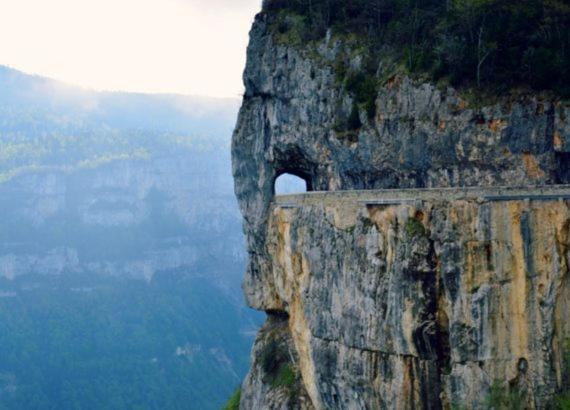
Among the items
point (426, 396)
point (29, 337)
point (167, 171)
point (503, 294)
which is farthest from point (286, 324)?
point (167, 171)

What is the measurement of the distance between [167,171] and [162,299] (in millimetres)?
32508

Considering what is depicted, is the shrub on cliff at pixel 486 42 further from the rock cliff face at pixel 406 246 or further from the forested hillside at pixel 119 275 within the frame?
the forested hillside at pixel 119 275

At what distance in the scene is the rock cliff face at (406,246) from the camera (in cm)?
2844

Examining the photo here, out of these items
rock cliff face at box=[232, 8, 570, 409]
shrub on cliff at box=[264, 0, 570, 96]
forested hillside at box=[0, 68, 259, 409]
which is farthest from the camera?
forested hillside at box=[0, 68, 259, 409]

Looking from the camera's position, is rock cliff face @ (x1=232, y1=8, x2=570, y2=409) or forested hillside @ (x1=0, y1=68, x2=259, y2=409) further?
forested hillside @ (x1=0, y1=68, x2=259, y2=409)

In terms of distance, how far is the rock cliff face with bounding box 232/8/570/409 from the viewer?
2844 centimetres

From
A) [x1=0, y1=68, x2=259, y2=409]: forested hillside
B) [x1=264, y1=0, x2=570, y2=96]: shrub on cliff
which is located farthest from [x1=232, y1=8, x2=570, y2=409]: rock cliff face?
[x1=0, y1=68, x2=259, y2=409]: forested hillside

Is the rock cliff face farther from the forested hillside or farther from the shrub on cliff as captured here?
the forested hillside

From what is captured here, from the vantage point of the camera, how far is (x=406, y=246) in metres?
30.9

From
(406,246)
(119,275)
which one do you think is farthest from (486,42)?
(119,275)

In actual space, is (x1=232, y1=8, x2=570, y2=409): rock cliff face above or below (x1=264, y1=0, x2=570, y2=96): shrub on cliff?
below

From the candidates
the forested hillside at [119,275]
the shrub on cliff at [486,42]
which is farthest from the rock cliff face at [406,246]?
the forested hillside at [119,275]

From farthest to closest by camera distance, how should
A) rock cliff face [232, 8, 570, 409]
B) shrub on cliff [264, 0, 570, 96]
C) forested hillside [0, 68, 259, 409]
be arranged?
forested hillside [0, 68, 259, 409], shrub on cliff [264, 0, 570, 96], rock cliff face [232, 8, 570, 409]

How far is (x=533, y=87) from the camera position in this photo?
3216 cm
